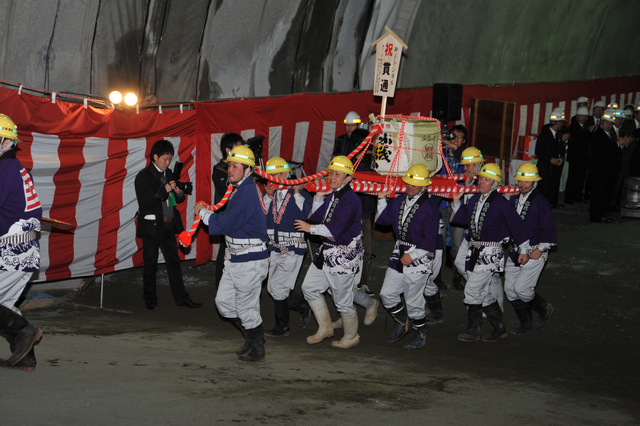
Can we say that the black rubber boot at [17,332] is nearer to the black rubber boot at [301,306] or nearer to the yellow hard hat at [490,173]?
the black rubber boot at [301,306]

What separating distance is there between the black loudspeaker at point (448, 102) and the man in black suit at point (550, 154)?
296 cm

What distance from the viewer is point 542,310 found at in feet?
24.7

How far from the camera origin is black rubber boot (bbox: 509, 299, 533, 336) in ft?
24.3

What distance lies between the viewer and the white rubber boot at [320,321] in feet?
22.2

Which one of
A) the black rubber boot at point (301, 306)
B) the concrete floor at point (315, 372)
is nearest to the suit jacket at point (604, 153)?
the concrete floor at point (315, 372)

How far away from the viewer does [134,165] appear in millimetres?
8562

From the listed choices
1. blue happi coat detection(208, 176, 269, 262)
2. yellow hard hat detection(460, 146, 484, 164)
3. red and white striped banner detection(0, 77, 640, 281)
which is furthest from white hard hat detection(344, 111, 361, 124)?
blue happi coat detection(208, 176, 269, 262)

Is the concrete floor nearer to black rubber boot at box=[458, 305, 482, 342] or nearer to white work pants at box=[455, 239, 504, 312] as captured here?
black rubber boot at box=[458, 305, 482, 342]

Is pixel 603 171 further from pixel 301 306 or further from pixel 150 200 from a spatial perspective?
pixel 150 200

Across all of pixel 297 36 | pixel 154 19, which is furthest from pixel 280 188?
pixel 297 36

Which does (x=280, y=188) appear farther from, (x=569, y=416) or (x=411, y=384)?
(x=569, y=416)

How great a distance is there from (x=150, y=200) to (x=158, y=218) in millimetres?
232

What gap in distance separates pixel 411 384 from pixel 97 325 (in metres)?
3.40

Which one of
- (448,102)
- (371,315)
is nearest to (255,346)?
(371,315)
